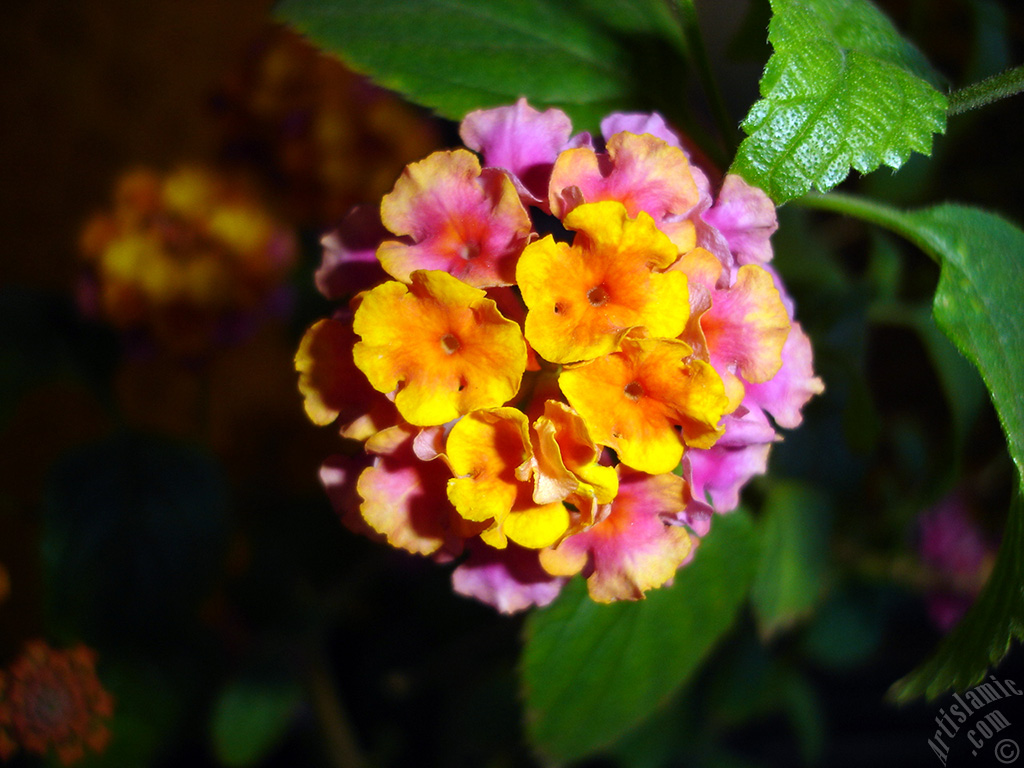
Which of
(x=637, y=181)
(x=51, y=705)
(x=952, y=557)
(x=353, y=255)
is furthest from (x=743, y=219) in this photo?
(x=952, y=557)

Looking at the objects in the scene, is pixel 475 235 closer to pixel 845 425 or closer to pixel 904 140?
pixel 904 140

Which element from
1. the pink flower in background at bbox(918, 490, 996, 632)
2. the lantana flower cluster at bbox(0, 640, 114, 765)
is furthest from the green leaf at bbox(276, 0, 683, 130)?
the pink flower in background at bbox(918, 490, 996, 632)

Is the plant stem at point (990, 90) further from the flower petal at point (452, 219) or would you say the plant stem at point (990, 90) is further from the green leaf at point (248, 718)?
the green leaf at point (248, 718)

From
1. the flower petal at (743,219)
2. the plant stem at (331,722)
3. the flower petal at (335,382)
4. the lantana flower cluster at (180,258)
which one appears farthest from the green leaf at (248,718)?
the flower petal at (743,219)

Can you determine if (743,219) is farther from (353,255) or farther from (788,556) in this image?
(788,556)

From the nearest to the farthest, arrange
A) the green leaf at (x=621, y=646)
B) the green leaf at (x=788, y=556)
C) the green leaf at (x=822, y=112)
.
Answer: the green leaf at (x=822, y=112) → the green leaf at (x=621, y=646) → the green leaf at (x=788, y=556)

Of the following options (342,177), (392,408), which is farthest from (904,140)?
(342,177)
